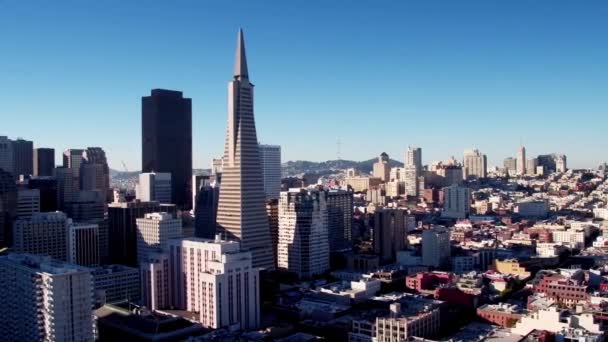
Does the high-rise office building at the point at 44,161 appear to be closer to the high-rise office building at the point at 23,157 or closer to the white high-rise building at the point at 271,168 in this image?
the high-rise office building at the point at 23,157

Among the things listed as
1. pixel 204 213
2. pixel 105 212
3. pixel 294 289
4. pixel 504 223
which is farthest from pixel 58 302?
pixel 504 223

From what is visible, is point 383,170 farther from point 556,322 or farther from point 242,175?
point 556,322

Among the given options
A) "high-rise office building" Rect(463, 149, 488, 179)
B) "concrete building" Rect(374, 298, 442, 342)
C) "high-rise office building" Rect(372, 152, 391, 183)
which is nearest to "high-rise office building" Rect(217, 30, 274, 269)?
"concrete building" Rect(374, 298, 442, 342)

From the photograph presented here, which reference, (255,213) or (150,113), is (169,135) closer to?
(150,113)

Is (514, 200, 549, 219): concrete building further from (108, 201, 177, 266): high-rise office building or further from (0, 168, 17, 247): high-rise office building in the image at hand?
(0, 168, 17, 247): high-rise office building

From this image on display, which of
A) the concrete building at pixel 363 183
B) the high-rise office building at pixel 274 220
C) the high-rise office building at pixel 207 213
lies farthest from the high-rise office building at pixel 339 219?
the concrete building at pixel 363 183

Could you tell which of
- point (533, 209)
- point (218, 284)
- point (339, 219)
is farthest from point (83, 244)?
point (533, 209)

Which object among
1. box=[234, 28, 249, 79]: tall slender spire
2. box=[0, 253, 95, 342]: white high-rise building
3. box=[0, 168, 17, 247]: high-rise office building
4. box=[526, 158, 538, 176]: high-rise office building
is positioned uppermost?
box=[234, 28, 249, 79]: tall slender spire
